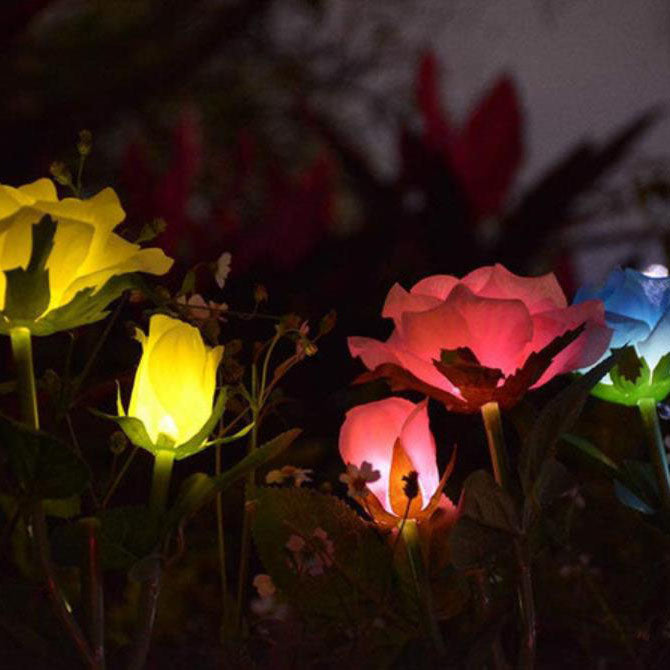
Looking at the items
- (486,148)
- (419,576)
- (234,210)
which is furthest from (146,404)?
(486,148)

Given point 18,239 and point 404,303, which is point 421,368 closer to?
point 404,303

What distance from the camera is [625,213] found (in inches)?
51.2

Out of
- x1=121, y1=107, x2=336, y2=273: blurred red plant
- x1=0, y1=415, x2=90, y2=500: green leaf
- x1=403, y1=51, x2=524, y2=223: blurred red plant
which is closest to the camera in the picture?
x1=0, y1=415, x2=90, y2=500: green leaf

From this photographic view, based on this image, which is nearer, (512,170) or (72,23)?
(512,170)

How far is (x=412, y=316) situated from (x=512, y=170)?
947mm

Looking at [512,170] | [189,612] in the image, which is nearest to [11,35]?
[189,612]

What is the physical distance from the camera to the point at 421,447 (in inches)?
17.1

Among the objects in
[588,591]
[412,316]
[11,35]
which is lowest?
[588,591]

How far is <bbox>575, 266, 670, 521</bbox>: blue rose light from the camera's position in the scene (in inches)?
17.7

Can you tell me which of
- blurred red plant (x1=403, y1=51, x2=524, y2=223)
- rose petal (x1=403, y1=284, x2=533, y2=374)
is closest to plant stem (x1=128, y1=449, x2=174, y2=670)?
rose petal (x1=403, y1=284, x2=533, y2=374)

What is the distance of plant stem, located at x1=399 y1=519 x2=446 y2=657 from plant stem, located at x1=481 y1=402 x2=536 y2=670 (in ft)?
0.09

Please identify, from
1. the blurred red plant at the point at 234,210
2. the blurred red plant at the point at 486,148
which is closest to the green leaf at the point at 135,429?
the blurred red plant at the point at 234,210

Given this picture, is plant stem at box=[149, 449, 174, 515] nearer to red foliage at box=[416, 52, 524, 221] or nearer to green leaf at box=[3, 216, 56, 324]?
green leaf at box=[3, 216, 56, 324]

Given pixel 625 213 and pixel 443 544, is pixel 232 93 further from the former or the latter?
pixel 443 544
